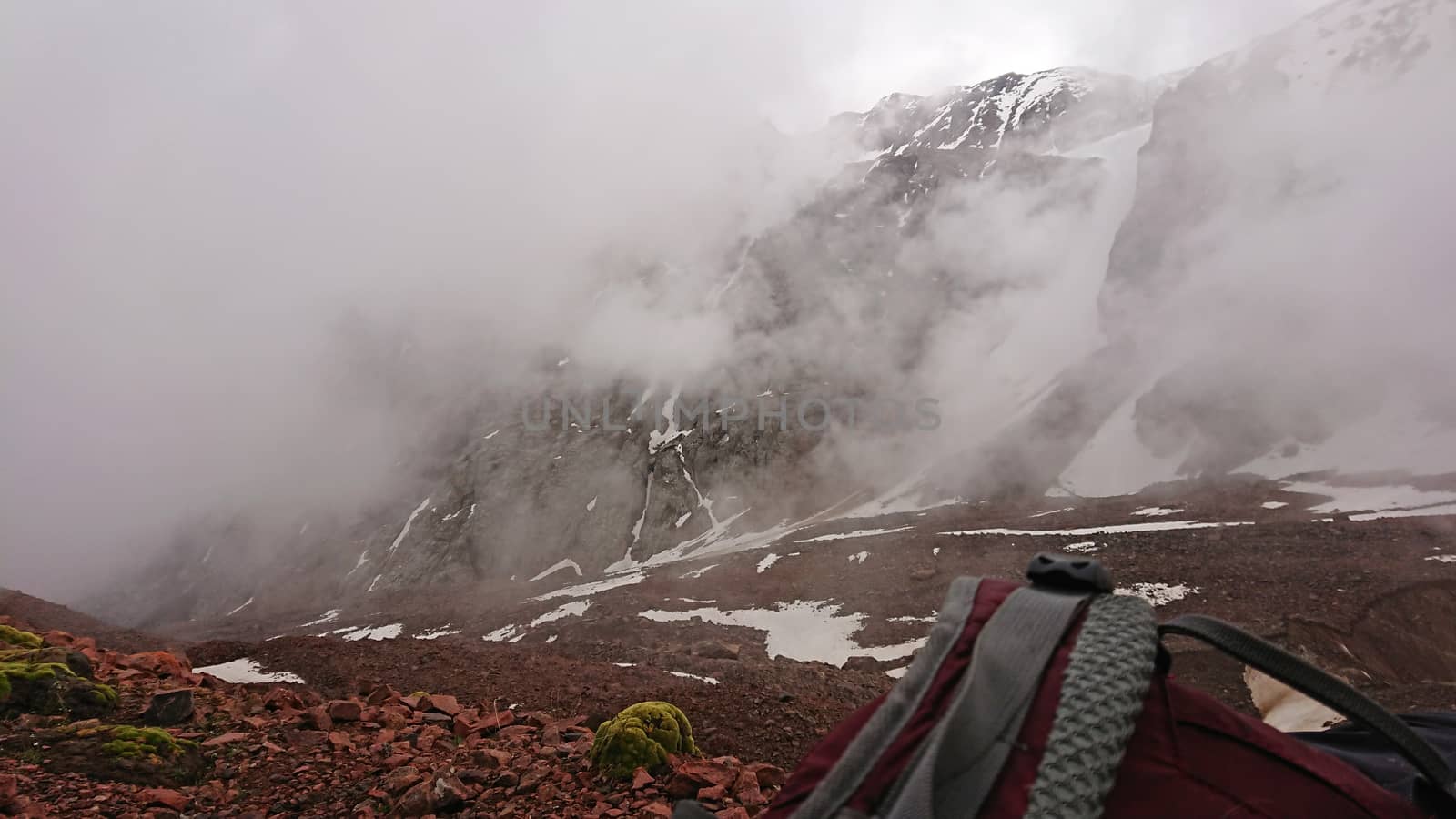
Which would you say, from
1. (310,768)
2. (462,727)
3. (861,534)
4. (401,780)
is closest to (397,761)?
(401,780)

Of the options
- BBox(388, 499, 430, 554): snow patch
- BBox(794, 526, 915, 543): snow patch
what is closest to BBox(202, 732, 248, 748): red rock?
BBox(794, 526, 915, 543): snow patch

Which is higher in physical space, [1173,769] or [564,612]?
[1173,769]

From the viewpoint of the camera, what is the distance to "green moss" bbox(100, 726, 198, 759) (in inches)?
227

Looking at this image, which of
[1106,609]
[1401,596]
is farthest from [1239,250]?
[1106,609]

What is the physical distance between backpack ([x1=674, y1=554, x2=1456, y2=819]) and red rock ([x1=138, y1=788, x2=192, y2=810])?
6.11m

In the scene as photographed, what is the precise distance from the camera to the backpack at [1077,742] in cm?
130

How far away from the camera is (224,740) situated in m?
6.50

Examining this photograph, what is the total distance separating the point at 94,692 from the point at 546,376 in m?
111

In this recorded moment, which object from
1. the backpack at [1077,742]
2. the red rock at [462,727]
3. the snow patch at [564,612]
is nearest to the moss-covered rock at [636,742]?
the red rock at [462,727]

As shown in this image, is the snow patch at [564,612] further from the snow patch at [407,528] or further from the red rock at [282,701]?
the snow patch at [407,528]

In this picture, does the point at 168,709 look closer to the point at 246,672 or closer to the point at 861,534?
the point at 246,672

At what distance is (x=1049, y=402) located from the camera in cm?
9569

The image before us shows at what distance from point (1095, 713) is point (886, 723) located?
429 millimetres

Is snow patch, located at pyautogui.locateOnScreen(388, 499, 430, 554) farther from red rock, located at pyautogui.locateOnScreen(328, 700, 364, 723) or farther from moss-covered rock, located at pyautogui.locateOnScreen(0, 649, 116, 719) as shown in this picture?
red rock, located at pyautogui.locateOnScreen(328, 700, 364, 723)
